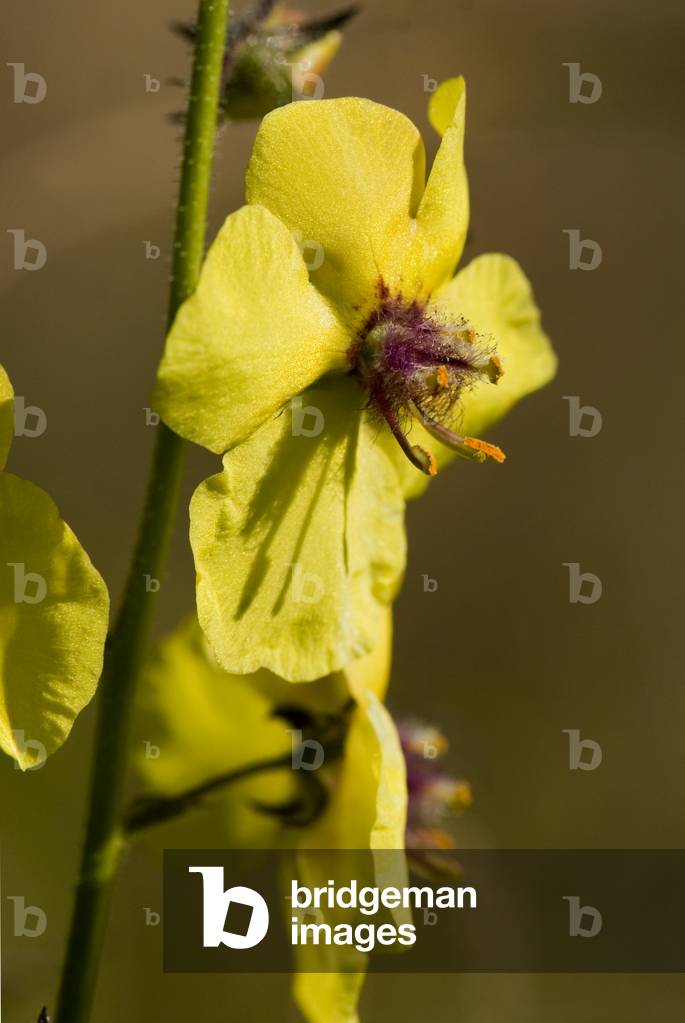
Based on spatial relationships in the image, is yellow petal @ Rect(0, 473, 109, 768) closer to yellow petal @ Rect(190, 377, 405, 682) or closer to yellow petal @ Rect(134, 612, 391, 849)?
yellow petal @ Rect(190, 377, 405, 682)

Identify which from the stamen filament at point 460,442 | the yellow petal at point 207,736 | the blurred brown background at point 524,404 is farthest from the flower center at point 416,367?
the blurred brown background at point 524,404

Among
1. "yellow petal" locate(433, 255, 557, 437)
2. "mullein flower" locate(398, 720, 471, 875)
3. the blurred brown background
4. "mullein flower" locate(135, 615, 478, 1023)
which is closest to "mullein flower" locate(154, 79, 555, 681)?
"yellow petal" locate(433, 255, 557, 437)

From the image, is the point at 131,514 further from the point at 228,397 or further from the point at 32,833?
the point at 228,397

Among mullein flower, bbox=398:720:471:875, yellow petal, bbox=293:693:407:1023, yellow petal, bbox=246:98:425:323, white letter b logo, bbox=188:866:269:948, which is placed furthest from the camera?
mullein flower, bbox=398:720:471:875

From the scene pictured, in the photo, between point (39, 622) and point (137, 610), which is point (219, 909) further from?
point (39, 622)

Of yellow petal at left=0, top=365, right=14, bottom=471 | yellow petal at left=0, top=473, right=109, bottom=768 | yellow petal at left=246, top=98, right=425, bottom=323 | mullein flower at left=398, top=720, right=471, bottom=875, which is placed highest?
yellow petal at left=246, top=98, right=425, bottom=323

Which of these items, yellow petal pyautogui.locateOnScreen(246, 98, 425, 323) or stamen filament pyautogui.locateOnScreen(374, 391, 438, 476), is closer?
yellow petal pyautogui.locateOnScreen(246, 98, 425, 323)
